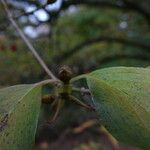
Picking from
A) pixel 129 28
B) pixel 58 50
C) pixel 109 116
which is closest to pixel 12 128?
pixel 109 116

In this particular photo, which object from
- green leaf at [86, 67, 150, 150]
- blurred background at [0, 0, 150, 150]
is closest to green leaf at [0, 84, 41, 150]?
green leaf at [86, 67, 150, 150]

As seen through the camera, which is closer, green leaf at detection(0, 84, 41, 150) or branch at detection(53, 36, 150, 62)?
green leaf at detection(0, 84, 41, 150)

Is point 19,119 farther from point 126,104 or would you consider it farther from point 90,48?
point 90,48

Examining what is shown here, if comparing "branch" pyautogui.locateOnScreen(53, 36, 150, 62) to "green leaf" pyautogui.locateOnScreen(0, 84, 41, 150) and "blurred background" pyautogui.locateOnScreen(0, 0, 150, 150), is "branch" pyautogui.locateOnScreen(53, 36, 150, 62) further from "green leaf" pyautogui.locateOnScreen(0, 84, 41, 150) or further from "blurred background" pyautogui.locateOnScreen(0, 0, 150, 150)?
"green leaf" pyautogui.locateOnScreen(0, 84, 41, 150)

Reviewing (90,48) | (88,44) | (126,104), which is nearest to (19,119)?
(126,104)

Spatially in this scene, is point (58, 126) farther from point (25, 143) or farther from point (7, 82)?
point (25, 143)

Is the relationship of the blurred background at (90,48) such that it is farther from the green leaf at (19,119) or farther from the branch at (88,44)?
the green leaf at (19,119)
